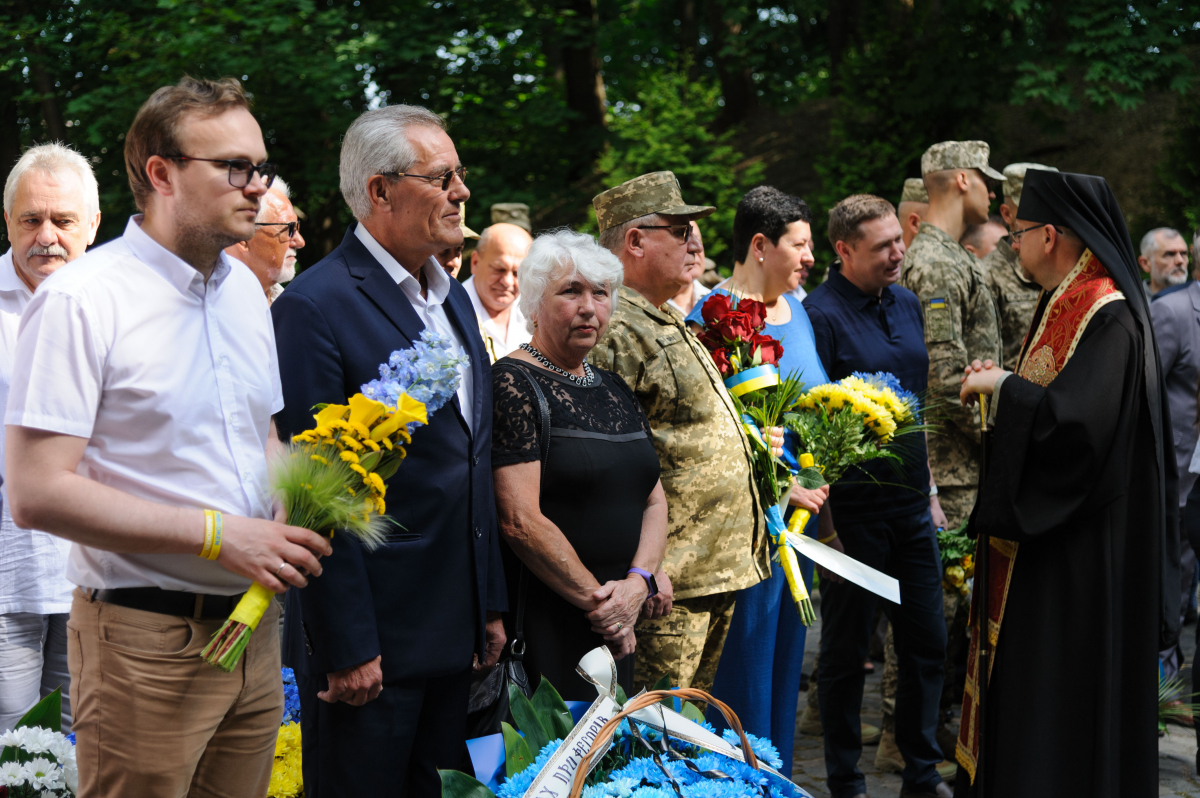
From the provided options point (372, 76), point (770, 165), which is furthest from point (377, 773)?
point (770, 165)

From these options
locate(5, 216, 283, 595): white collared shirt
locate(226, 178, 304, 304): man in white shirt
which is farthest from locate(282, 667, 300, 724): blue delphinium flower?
locate(5, 216, 283, 595): white collared shirt

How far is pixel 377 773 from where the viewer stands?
2.58m

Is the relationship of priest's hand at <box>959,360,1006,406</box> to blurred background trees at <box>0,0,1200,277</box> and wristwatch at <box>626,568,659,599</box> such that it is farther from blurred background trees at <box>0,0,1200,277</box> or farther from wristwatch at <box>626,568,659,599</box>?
blurred background trees at <box>0,0,1200,277</box>

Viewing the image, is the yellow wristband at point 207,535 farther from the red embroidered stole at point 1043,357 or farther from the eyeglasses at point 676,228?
the red embroidered stole at point 1043,357

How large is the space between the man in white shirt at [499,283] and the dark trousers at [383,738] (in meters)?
2.94

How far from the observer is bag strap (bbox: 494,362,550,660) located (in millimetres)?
3059

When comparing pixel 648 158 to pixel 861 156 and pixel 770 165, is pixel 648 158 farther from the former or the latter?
pixel 770 165

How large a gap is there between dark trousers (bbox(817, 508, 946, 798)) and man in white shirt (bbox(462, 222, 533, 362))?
2129 millimetres

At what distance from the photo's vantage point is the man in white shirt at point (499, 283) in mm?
5598

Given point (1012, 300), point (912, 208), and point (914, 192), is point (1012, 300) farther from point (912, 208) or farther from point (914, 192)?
point (914, 192)

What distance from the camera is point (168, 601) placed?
2.06 m

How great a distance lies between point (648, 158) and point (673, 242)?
965 cm

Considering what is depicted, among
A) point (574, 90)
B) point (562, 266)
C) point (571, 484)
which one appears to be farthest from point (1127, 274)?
point (574, 90)

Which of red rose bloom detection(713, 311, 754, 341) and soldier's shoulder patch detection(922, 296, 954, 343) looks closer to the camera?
red rose bloom detection(713, 311, 754, 341)
